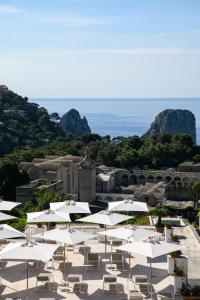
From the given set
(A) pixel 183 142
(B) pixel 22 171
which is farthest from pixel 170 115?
(B) pixel 22 171

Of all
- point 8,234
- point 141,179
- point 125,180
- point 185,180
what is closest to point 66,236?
point 8,234

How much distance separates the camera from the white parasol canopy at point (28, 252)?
568 inches

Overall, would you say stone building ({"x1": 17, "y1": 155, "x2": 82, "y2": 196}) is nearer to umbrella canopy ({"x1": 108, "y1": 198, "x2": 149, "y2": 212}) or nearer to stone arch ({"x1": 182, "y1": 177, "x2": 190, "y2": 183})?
stone arch ({"x1": 182, "y1": 177, "x2": 190, "y2": 183})

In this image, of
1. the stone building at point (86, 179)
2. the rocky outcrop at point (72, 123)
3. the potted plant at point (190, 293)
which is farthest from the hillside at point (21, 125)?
the potted plant at point (190, 293)

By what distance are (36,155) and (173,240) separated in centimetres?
4991

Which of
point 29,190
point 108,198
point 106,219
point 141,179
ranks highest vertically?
point 106,219

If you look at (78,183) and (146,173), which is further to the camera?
(146,173)

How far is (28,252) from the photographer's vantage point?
48.3ft

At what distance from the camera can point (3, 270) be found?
17.3 metres

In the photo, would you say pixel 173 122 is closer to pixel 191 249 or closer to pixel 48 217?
pixel 191 249

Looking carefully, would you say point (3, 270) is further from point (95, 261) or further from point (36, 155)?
point (36, 155)

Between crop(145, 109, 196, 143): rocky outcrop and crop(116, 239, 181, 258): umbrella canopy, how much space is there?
12984 cm

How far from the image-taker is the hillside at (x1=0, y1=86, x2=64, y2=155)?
93.7 meters

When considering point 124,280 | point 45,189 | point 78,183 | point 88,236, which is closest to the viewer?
point 124,280
